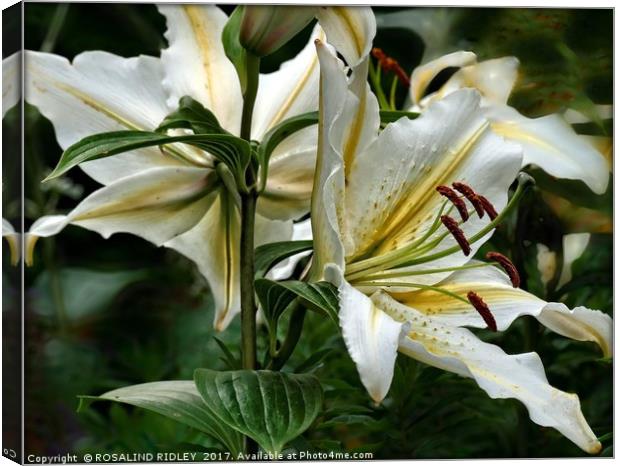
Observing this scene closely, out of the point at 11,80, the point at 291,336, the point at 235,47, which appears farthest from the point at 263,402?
the point at 11,80

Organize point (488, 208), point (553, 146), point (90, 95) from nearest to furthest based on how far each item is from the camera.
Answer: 1. point (488, 208)
2. point (90, 95)
3. point (553, 146)

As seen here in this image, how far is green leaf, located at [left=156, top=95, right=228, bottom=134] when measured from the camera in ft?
2.94

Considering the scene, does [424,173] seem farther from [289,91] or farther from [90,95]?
[90,95]

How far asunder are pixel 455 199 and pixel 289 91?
8.8 inches

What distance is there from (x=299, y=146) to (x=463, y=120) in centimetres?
15

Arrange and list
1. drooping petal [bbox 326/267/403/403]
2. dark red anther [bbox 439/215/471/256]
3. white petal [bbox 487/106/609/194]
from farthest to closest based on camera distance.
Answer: white petal [bbox 487/106/609/194] < dark red anther [bbox 439/215/471/256] < drooping petal [bbox 326/267/403/403]

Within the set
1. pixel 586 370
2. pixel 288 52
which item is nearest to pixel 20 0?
pixel 288 52

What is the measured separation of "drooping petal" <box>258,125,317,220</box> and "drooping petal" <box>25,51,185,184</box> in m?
0.11

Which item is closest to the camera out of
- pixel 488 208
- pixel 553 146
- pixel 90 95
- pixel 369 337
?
pixel 369 337

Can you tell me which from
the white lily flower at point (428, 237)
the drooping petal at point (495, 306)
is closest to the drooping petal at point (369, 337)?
the white lily flower at point (428, 237)

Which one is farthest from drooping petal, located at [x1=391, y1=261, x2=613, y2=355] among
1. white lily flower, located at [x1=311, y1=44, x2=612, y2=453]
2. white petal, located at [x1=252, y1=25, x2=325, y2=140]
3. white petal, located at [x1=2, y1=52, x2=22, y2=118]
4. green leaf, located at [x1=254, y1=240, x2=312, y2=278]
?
white petal, located at [x1=2, y1=52, x2=22, y2=118]

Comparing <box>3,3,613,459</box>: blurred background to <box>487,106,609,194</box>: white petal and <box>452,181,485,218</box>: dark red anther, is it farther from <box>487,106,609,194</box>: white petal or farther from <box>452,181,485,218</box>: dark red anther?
<box>452,181,485,218</box>: dark red anther

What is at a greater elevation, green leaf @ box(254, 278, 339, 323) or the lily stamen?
the lily stamen

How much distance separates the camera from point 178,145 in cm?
97
